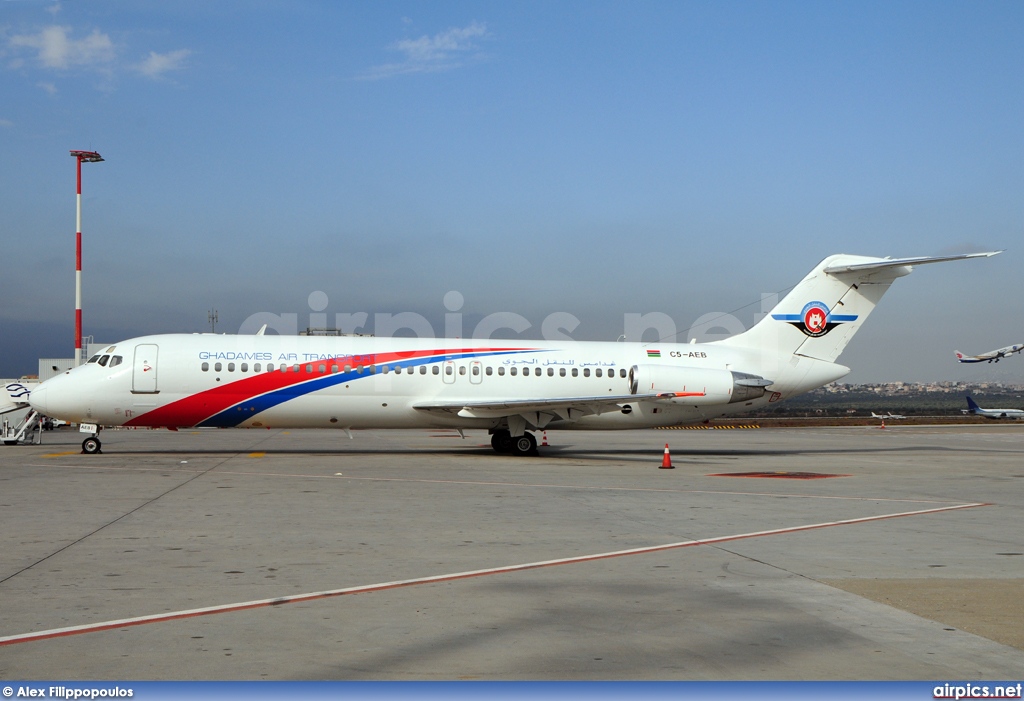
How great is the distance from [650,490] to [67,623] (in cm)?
1221

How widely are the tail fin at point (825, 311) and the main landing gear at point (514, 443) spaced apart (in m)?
8.46

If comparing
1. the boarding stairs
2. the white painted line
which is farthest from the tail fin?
the boarding stairs

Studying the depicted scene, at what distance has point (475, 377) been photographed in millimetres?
26641

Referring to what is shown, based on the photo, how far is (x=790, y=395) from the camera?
96.5 ft

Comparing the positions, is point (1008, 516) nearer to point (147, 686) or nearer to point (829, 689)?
point (829, 689)

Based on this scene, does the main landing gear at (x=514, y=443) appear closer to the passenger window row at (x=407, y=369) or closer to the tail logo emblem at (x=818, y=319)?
the passenger window row at (x=407, y=369)

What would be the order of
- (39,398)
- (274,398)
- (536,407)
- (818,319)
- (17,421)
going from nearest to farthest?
(39,398) < (274,398) < (536,407) < (818,319) < (17,421)

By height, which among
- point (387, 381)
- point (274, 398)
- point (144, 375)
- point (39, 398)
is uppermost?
point (144, 375)

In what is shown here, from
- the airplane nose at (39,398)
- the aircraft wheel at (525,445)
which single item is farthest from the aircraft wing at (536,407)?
the airplane nose at (39,398)

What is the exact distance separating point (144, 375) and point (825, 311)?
69.8 ft

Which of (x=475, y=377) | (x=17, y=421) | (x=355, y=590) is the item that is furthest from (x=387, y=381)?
(x=17, y=421)

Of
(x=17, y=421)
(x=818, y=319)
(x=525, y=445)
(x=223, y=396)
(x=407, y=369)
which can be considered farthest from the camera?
(x=17, y=421)

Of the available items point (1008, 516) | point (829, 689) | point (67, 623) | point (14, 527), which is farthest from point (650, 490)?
point (829, 689)

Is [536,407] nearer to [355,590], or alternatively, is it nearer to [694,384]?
[694,384]
